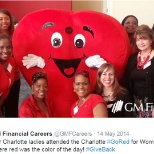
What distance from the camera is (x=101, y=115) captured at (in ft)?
5.54

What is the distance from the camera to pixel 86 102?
5.80 feet

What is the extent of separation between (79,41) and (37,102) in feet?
1.48

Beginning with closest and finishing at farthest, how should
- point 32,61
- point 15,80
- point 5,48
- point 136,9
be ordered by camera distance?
1. point 5,48
2. point 32,61
3. point 15,80
4. point 136,9

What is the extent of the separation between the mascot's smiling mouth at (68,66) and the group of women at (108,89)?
121 mm

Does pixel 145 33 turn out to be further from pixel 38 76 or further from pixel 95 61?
pixel 38 76

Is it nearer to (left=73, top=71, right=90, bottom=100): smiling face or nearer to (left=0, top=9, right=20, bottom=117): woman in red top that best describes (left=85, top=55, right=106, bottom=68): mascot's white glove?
(left=73, top=71, right=90, bottom=100): smiling face

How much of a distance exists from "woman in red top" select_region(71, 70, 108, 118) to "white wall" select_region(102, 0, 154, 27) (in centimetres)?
268

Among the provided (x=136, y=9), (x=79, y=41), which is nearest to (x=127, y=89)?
(x=79, y=41)

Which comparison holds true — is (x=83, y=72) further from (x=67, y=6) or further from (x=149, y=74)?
(x=67, y=6)
